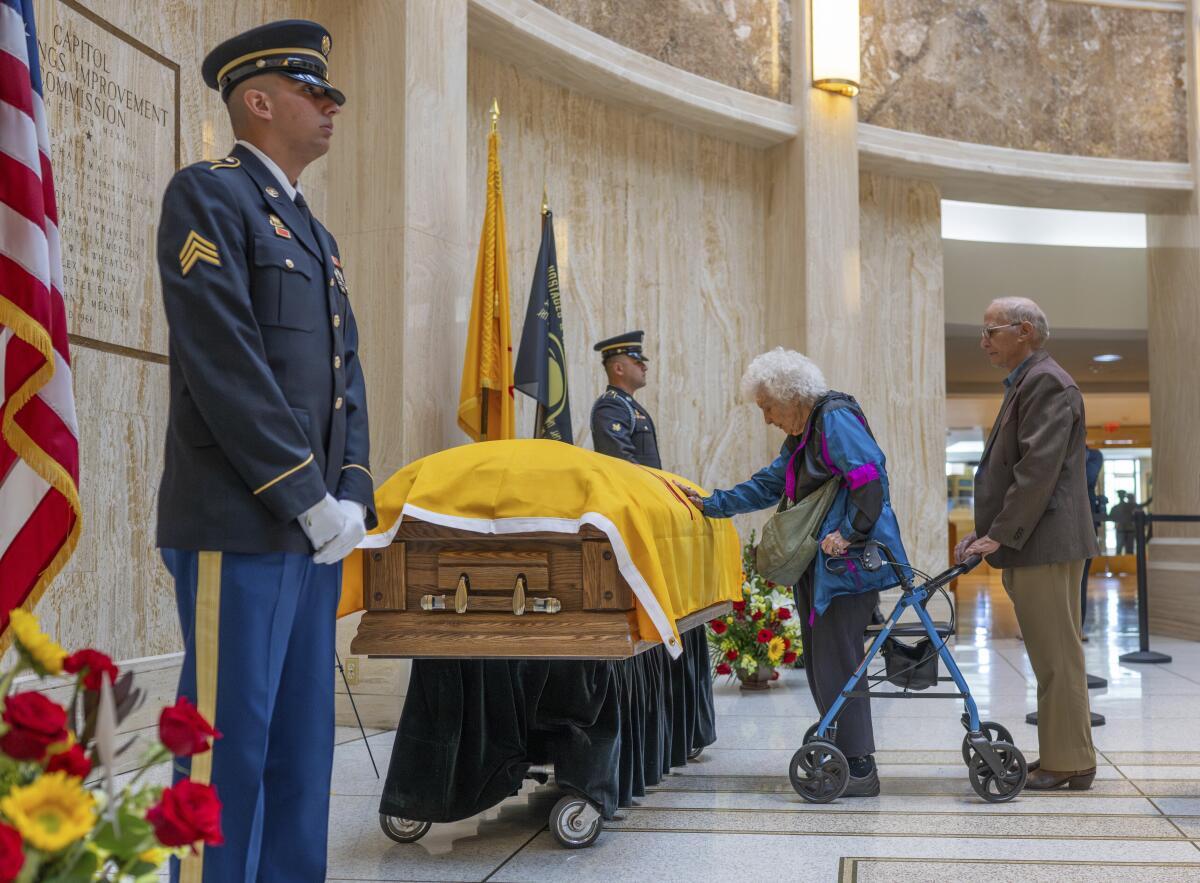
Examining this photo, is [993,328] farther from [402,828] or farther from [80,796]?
[80,796]

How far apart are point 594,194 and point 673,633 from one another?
5613 mm

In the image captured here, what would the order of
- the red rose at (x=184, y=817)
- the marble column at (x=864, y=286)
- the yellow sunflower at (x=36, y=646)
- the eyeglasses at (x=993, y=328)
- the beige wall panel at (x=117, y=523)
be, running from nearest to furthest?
the red rose at (x=184, y=817) → the yellow sunflower at (x=36, y=646) → the beige wall panel at (x=117, y=523) → the eyeglasses at (x=993, y=328) → the marble column at (x=864, y=286)

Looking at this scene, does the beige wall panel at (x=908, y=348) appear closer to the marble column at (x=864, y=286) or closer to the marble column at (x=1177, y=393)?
the marble column at (x=864, y=286)

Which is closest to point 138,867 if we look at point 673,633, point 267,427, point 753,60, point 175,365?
point 267,427

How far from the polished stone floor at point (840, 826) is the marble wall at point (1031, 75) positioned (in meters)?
5.94

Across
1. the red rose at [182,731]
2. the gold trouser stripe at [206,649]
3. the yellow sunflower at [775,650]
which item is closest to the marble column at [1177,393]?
the yellow sunflower at [775,650]

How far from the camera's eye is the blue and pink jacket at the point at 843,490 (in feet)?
14.5

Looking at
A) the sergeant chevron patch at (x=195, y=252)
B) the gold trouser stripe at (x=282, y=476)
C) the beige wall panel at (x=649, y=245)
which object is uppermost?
the beige wall panel at (x=649, y=245)

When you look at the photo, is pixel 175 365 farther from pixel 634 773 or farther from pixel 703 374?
pixel 703 374

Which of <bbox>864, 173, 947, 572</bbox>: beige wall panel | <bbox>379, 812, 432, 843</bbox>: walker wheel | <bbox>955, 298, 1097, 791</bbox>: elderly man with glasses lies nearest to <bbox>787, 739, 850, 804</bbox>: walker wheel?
<bbox>955, 298, 1097, 791</bbox>: elderly man with glasses

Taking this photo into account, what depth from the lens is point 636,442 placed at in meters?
6.79

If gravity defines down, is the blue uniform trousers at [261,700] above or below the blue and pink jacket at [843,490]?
below

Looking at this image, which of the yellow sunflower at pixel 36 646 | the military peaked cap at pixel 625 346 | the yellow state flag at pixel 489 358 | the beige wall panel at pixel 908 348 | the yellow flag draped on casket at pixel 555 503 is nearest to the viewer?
the yellow sunflower at pixel 36 646

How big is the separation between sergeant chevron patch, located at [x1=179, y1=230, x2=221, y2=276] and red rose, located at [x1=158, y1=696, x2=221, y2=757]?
1.35 meters
